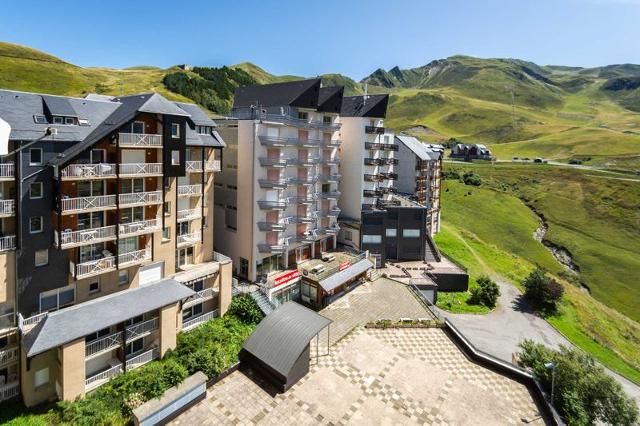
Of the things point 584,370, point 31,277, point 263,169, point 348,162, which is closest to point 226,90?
point 348,162

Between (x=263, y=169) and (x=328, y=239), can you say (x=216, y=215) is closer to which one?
(x=263, y=169)

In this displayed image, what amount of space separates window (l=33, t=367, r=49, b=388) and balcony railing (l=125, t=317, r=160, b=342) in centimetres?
549

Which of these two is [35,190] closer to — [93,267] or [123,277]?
[93,267]

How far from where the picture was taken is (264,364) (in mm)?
31203

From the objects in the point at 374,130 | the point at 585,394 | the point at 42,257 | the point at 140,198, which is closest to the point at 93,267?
the point at 42,257

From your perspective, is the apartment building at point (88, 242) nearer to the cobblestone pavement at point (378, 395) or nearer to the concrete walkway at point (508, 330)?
the cobblestone pavement at point (378, 395)

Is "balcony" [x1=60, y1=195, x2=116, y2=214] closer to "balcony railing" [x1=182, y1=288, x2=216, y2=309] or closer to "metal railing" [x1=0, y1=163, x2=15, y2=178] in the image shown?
"metal railing" [x1=0, y1=163, x2=15, y2=178]

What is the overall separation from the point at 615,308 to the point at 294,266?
69.8 meters

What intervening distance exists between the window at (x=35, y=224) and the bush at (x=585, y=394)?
43.6 m

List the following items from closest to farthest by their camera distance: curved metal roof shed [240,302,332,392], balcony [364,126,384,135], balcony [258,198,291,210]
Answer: curved metal roof shed [240,302,332,392], balcony [258,198,291,210], balcony [364,126,384,135]

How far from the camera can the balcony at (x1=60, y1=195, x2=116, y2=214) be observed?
2628 centimetres

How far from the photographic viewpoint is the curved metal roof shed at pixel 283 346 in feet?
99.3

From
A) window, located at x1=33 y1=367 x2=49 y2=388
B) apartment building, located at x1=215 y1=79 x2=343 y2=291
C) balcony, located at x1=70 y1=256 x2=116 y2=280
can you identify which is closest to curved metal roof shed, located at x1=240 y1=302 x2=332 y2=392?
apartment building, located at x1=215 y1=79 x2=343 y2=291

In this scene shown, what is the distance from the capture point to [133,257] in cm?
3061
